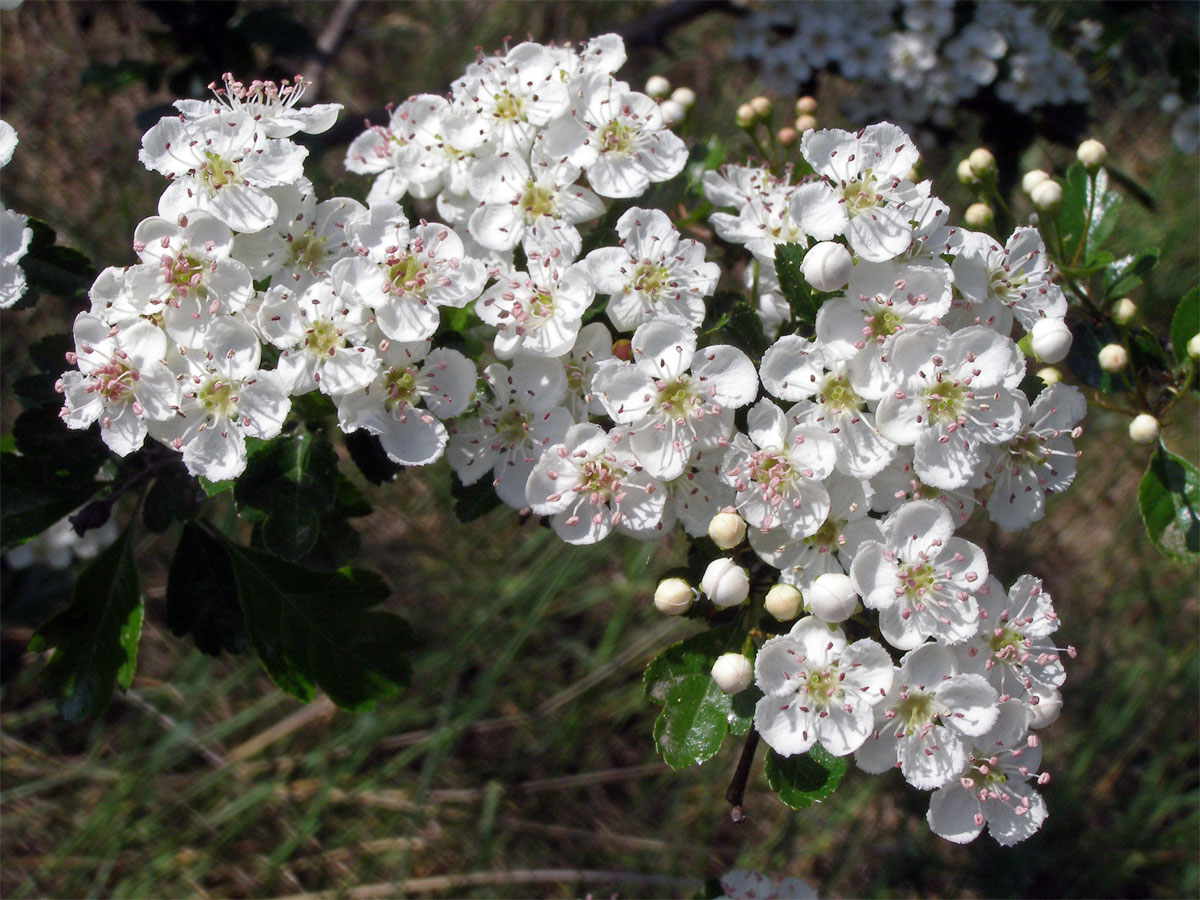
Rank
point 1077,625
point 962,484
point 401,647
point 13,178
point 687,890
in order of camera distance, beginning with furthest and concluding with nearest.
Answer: point 13,178
point 1077,625
point 687,890
point 401,647
point 962,484

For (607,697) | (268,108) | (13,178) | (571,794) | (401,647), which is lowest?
(571,794)

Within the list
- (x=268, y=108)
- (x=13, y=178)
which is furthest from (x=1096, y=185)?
(x=13, y=178)

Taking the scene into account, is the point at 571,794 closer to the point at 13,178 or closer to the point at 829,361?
the point at 829,361

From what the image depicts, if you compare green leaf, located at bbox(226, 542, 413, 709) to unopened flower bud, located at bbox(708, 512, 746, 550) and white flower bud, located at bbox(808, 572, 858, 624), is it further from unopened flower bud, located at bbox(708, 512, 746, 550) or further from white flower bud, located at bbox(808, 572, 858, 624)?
white flower bud, located at bbox(808, 572, 858, 624)

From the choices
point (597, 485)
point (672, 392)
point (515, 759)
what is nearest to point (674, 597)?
point (597, 485)

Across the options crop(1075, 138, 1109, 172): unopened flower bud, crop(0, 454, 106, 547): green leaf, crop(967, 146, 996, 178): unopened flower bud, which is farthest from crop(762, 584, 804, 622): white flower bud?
crop(0, 454, 106, 547): green leaf

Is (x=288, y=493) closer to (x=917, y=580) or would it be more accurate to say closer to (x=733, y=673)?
(x=733, y=673)
